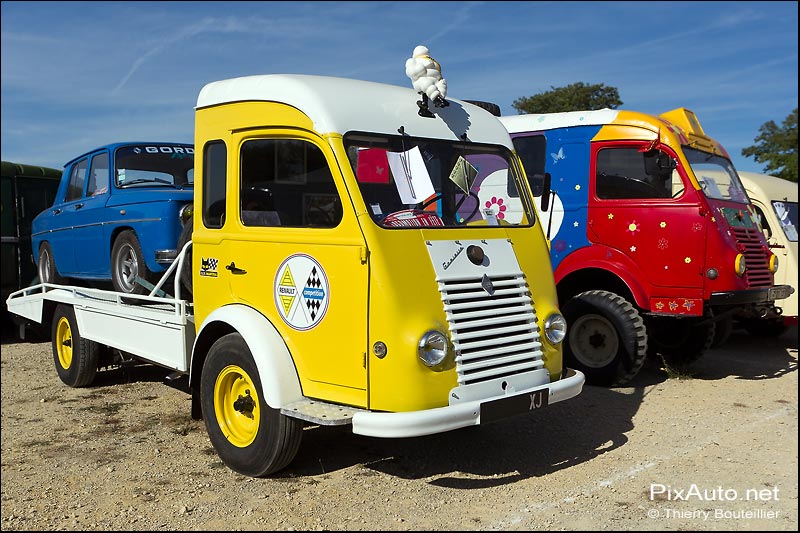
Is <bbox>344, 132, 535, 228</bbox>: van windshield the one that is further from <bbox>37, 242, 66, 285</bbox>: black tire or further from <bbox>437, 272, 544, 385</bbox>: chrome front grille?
<bbox>37, 242, 66, 285</bbox>: black tire

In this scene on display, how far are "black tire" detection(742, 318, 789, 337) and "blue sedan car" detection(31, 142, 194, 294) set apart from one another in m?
7.78

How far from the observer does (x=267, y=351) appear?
4520 millimetres

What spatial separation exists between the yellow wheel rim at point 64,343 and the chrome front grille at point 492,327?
477 cm

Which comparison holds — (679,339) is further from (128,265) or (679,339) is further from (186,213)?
(128,265)

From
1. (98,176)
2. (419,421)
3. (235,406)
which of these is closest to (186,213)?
(98,176)

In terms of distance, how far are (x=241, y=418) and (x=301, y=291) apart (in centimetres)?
105

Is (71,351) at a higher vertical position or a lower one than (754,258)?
lower

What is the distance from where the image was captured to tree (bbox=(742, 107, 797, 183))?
27.7m

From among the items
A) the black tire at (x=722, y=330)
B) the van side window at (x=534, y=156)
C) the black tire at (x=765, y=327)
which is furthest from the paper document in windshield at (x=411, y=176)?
the black tire at (x=765, y=327)

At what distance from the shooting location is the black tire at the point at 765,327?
33.8ft

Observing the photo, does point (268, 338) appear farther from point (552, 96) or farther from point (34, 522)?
point (552, 96)

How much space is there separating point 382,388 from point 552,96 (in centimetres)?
2226

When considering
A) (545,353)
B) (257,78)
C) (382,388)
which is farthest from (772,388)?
(257,78)

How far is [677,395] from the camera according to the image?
23.5ft
